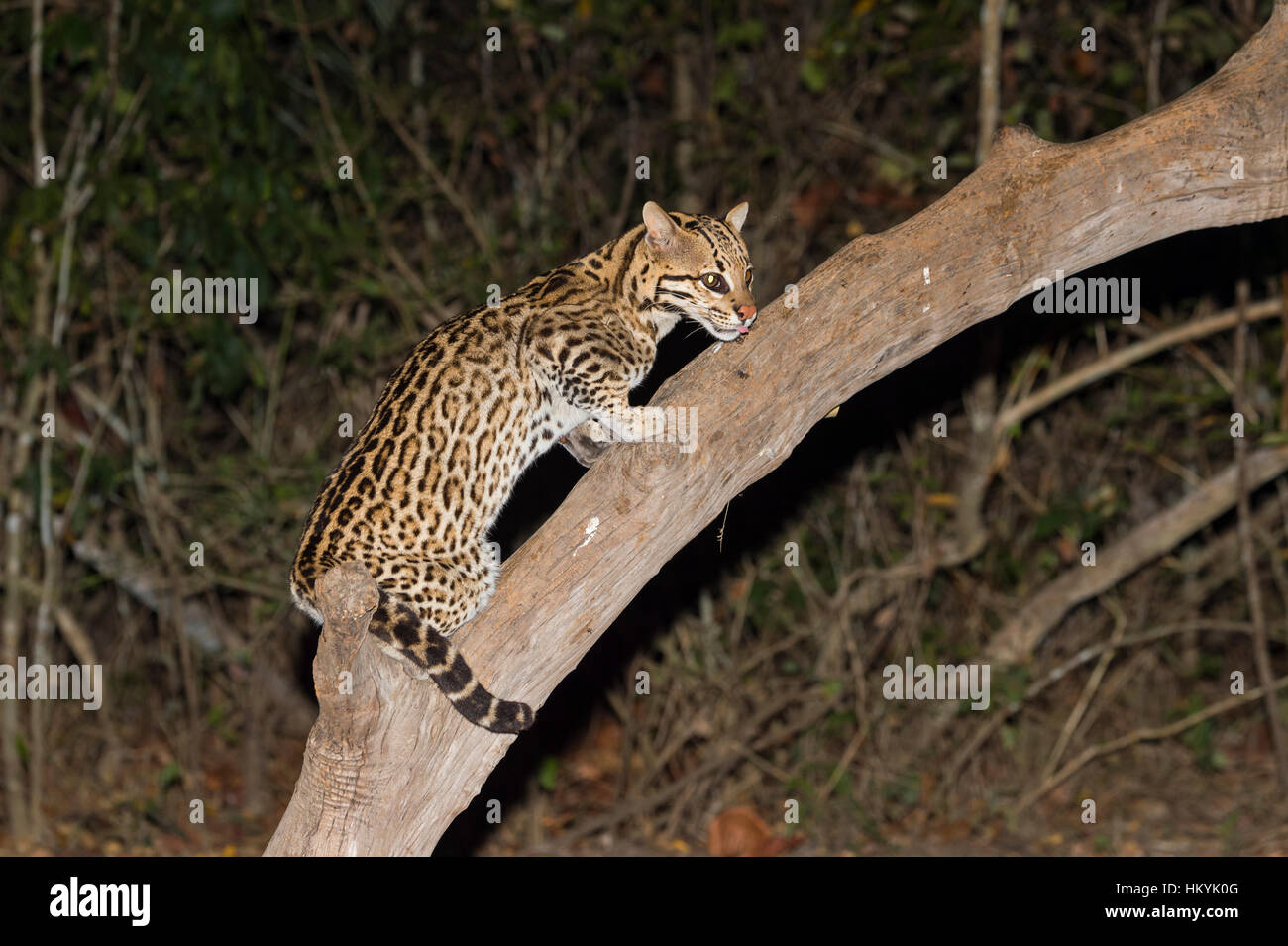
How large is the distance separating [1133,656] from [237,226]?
5916mm

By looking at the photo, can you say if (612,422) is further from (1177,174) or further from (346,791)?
(1177,174)

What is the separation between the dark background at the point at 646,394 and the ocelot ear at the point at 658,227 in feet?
7.17

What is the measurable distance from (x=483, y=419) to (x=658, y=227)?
1.01 m

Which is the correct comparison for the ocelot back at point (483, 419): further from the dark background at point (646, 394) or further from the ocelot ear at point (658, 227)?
the dark background at point (646, 394)

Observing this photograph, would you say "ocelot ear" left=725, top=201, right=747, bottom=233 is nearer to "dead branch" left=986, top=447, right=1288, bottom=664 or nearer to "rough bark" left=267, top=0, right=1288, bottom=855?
"rough bark" left=267, top=0, right=1288, bottom=855

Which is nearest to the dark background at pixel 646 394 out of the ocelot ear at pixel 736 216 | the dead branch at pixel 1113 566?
the dead branch at pixel 1113 566

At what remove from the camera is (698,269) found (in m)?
5.16

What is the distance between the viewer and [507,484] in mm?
5070

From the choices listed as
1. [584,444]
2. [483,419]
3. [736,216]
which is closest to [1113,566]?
[736,216]

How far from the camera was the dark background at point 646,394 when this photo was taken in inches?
307

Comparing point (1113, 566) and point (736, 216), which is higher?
point (736, 216)

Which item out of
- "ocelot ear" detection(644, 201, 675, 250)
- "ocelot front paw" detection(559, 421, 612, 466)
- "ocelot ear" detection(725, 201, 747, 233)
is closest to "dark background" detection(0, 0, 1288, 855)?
"ocelot ear" detection(725, 201, 747, 233)

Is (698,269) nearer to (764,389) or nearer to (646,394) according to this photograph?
(764,389)

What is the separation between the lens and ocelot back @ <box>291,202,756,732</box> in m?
4.64
